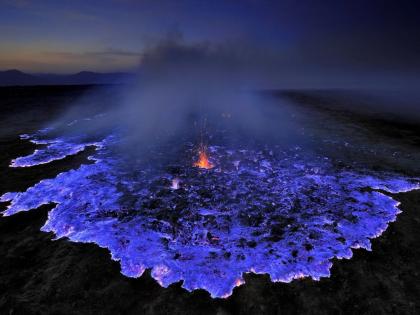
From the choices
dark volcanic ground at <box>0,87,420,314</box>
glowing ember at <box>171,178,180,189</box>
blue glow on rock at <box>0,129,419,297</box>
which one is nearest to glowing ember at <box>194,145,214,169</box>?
blue glow on rock at <box>0,129,419,297</box>

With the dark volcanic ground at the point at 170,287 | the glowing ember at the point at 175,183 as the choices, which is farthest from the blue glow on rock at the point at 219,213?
the dark volcanic ground at the point at 170,287

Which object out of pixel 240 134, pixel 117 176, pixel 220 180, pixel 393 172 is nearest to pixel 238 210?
pixel 220 180

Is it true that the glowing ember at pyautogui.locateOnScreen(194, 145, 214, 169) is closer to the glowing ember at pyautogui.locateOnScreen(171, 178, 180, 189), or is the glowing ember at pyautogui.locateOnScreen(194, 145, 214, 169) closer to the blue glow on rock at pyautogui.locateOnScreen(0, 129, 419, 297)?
the blue glow on rock at pyautogui.locateOnScreen(0, 129, 419, 297)

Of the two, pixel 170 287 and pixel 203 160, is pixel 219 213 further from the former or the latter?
pixel 203 160

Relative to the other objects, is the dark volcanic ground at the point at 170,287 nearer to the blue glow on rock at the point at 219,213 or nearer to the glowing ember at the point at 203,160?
the blue glow on rock at the point at 219,213

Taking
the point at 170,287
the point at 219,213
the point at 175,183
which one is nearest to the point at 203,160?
the point at 175,183

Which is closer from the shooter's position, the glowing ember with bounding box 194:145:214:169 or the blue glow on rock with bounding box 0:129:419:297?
the blue glow on rock with bounding box 0:129:419:297
